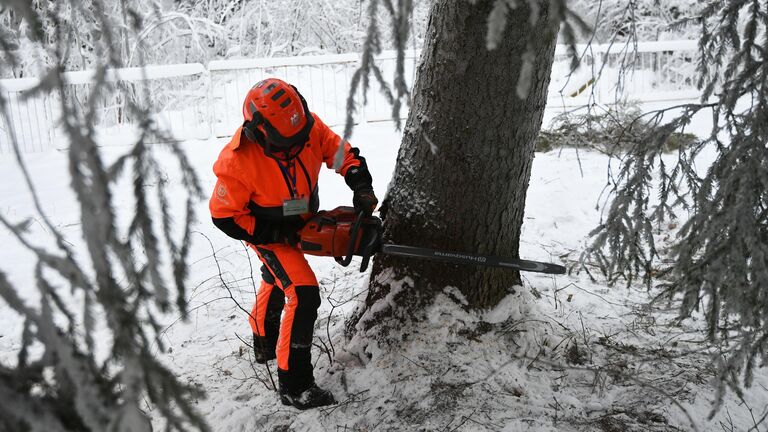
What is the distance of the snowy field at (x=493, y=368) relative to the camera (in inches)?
98.3

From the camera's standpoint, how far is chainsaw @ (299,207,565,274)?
2.79 metres

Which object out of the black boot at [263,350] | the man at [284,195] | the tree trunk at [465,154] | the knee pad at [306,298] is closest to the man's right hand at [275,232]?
the man at [284,195]

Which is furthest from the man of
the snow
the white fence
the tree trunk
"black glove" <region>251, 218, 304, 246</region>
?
the snow

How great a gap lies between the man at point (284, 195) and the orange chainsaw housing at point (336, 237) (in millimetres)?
90

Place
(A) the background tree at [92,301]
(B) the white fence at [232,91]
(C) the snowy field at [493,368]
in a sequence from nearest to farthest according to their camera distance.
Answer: (A) the background tree at [92,301] → (C) the snowy field at [493,368] → (B) the white fence at [232,91]

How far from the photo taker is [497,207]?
2840 mm

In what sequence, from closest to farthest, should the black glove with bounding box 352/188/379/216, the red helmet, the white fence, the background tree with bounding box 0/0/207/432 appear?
the background tree with bounding box 0/0/207/432 < the red helmet < the black glove with bounding box 352/188/379/216 < the white fence

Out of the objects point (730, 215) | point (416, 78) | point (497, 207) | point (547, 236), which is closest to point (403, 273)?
point (497, 207)

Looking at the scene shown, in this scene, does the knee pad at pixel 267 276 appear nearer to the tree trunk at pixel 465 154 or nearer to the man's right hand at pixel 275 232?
the man's right hand at pixel 275 232

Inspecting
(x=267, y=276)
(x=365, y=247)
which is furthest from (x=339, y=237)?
(x=267, y=276)

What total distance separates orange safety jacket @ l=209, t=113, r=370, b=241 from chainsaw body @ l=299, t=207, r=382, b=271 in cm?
22

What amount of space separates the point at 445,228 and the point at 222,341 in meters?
1.59

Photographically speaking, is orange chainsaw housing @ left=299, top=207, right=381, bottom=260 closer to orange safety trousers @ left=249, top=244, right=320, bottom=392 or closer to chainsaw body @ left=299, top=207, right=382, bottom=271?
chainsaw body @ left=299, top=207, right=382, bottom=271

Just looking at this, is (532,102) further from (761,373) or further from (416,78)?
(761,373)
